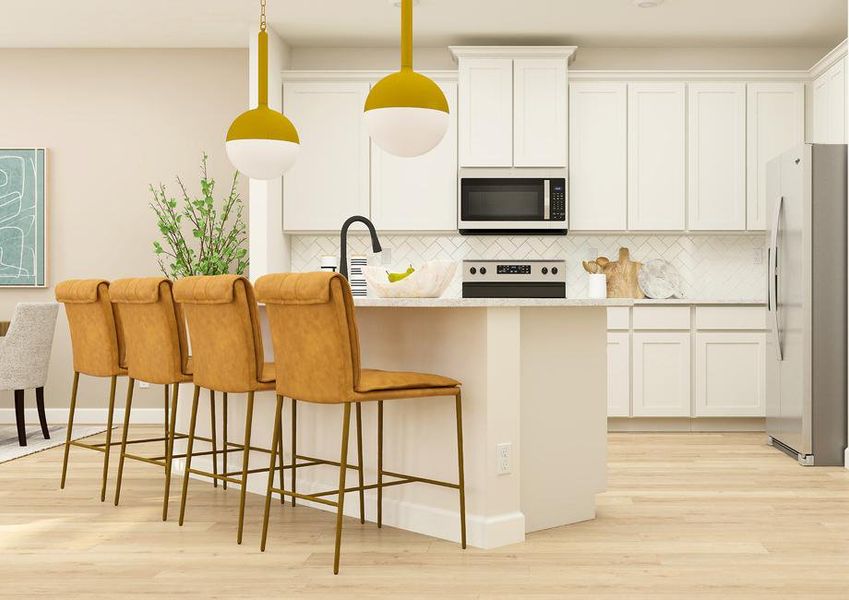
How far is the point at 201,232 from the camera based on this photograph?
616 centimetres

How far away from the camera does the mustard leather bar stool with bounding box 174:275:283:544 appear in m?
3.22

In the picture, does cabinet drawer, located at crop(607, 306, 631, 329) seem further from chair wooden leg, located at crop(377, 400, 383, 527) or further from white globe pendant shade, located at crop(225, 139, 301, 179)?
chair wooden leg, located at crop(377, 400, 383, 527)

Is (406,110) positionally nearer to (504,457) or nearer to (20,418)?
(504,457)

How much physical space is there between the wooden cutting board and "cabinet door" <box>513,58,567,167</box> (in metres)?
0.86

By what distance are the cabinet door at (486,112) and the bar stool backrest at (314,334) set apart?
3.48 metres

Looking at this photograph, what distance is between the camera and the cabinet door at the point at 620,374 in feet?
20.1

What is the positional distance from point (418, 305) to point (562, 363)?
2.25 feet

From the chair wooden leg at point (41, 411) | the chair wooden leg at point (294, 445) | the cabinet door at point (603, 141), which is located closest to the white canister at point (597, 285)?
the cabinet door at point (603, 141)

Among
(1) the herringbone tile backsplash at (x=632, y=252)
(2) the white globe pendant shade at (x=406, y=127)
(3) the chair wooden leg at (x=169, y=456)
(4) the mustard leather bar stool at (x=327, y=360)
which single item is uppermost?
(2) the white globe pendant shade at (x=406, y=127)

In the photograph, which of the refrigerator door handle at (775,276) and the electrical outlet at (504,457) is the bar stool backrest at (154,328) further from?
the refrigerator door handle at (775,276)

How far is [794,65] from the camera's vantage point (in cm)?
661

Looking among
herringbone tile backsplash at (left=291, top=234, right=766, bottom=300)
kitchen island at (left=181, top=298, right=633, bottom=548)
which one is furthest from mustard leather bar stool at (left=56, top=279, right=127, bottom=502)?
herringbone tile backsplash at (left=291, top=234, right=766, bottom=300)

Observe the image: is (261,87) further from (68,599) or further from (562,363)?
(68,599)

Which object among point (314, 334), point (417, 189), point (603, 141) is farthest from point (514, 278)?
point (314, 334)
